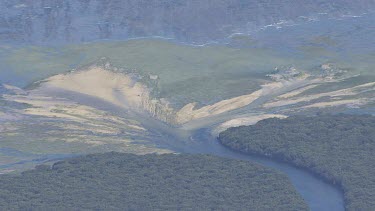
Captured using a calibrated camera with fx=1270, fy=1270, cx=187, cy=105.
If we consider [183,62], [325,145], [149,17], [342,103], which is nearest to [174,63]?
[183,62]

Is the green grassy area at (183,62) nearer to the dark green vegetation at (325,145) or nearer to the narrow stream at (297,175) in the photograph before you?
the narrow stream at (297,175)

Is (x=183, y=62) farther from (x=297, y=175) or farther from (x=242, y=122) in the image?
(x=297, y=175)

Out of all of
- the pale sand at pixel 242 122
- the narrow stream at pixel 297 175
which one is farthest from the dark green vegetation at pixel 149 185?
the pale sand at pixel 242 122

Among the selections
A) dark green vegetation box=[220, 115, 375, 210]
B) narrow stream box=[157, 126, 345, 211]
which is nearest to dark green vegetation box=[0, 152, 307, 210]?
narrow stream box=[157, 126, 345, 211]

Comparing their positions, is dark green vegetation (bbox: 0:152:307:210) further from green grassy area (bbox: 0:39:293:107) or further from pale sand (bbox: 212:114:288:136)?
green grassy area (bbox: 0:39:293:107)

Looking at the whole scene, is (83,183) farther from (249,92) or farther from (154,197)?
(249,92)
